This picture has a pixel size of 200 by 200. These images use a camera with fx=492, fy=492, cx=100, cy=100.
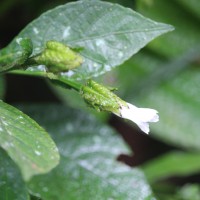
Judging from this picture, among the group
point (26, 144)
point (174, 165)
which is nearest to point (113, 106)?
point (26, 144)

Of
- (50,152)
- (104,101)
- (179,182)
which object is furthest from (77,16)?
(179,182)

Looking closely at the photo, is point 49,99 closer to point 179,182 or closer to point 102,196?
point 179,182

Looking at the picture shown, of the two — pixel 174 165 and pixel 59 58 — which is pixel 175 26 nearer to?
pixel 174 165

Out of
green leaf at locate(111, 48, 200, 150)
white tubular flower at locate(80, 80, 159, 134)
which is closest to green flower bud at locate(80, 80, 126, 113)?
white tubular flower at locate(80, 80, 159, 134)

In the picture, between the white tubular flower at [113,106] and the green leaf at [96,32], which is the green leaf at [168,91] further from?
the white tubular flower at [113,106]

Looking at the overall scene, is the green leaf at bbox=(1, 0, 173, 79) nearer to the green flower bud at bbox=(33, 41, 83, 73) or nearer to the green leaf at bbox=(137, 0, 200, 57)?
the green flower bud at bbox=(33, 41, 83, 73)

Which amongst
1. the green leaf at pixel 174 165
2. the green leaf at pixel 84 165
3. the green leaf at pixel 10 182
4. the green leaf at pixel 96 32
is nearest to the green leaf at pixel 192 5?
the green leaf at pixel 174 165
